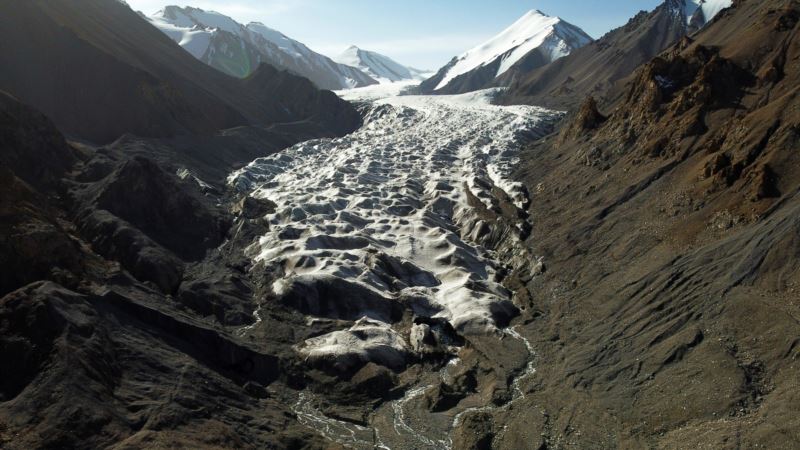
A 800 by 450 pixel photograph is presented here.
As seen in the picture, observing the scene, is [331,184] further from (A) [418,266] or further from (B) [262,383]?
(B) [262,383]

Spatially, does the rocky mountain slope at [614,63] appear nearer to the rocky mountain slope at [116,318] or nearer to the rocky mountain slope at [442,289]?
the rocky mountain slope at [442,289]

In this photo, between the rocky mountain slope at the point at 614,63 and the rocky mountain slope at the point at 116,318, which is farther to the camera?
the rocky mountain slope at the point at 614,63

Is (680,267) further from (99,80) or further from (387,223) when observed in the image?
(99,80)

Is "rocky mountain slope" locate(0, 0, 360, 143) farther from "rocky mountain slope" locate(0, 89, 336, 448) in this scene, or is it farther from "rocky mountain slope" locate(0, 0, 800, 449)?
"rocky mountain slope" locate(0, 89, 336, 448)

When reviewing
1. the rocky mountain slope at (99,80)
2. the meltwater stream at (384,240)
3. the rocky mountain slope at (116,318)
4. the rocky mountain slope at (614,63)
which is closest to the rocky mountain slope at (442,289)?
the rocky mountain slope at (116,318)

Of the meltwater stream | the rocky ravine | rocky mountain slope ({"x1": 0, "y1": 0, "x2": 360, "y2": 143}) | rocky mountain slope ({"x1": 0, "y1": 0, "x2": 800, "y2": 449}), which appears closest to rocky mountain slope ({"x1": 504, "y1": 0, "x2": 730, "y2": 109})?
the meltwater stream
